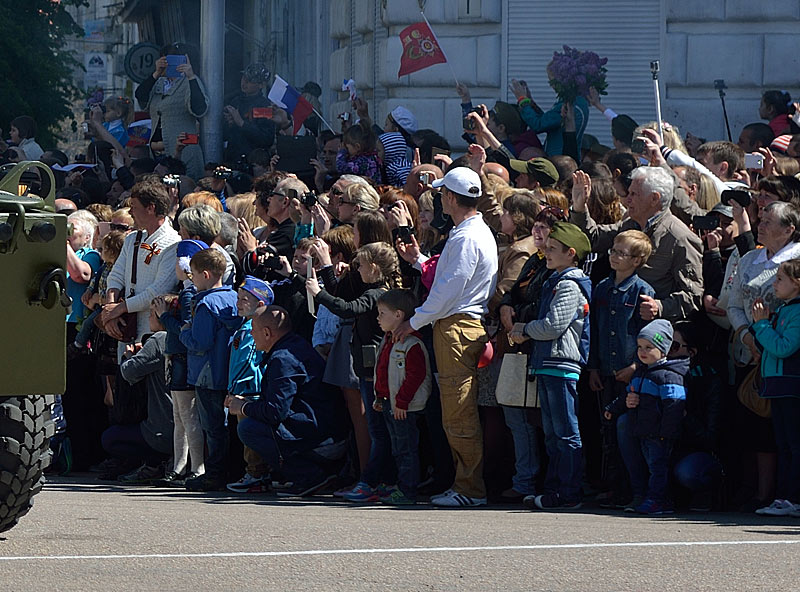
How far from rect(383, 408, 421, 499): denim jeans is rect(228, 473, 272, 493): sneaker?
1152 mm

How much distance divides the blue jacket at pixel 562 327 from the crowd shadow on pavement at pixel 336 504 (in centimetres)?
90

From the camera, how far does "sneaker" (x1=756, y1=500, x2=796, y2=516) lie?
9.37m

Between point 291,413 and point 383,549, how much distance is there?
109 inches

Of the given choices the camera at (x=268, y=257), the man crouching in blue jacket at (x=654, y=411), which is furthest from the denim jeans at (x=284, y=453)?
the man crouching in blue jacket at (x=654, y=411)

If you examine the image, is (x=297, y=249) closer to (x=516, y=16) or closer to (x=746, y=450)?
(x=746, y=450)

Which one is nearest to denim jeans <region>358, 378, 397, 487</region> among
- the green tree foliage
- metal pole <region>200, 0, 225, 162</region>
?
metal pole <region>200, 0, 225, 162</region>

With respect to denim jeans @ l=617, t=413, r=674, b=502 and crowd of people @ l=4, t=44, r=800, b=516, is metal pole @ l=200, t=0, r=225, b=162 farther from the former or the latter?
denim jeans @ l=617, t=413, r=674, b=502

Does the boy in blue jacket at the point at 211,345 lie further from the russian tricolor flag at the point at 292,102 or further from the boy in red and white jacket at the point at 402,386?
the russian tricolor flag at the point at 292,102

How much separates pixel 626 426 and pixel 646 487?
40 centimetres

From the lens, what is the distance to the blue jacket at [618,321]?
9.91 metres

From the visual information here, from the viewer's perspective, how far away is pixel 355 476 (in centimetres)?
1107

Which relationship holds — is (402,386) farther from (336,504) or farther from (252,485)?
(252,485)

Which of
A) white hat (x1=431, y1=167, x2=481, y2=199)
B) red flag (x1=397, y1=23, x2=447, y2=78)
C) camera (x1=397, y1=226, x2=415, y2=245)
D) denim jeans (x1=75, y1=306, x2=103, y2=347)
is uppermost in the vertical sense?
red flag (x1=397, y1=23, x2=447, y2=78)

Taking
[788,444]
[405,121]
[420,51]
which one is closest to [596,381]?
[788,444]
